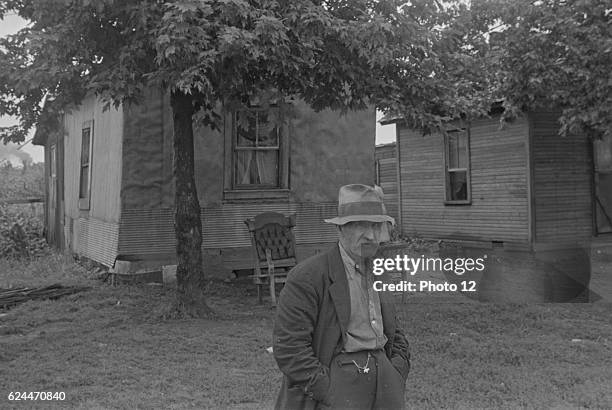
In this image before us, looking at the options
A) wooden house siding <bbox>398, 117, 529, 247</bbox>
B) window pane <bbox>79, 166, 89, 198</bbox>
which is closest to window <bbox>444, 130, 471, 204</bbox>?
wooden house siding <bbox>398, 117, 529, 247</bbox>

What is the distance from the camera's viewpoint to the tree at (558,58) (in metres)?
11.1

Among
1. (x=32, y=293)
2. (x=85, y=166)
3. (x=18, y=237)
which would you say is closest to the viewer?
(x=32, y=293)

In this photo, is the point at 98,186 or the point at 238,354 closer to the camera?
the point at 238,354

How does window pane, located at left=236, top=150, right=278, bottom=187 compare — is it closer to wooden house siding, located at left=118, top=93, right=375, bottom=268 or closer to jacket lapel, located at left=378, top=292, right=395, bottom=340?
wooden house siding, located at left=118, top=93, right=375, bottom=268

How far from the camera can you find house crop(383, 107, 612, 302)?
587 inches

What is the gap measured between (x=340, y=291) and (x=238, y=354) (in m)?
4.00

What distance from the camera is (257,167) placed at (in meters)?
11.8

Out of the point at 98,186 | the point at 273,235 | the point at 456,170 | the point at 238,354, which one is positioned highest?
the point at 456,170

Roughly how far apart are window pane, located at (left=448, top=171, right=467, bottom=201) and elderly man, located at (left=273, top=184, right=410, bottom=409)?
14.7 meters

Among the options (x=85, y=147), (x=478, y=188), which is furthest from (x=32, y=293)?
(x=478, y=188)

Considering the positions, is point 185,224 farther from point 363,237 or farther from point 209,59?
point 363,237

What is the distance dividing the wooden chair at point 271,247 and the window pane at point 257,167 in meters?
1.81

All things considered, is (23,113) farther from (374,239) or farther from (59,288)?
(374,239)

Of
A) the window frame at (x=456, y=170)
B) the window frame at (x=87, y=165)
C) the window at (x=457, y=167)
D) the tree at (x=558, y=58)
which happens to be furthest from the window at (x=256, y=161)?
the window at (x=457, y=167)
